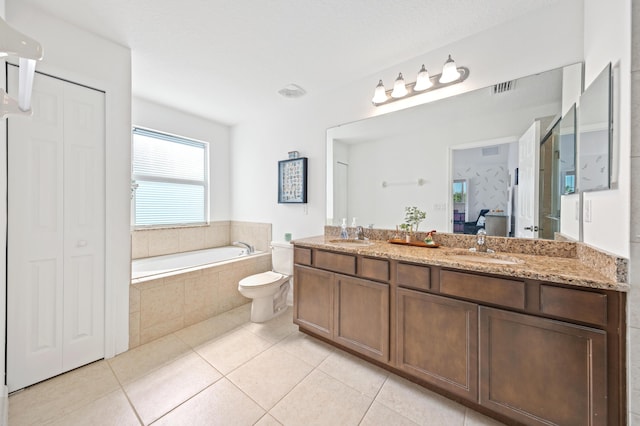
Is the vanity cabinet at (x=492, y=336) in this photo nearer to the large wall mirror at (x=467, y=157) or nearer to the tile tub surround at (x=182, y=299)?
the large wall mirror at (x=467, y=157)

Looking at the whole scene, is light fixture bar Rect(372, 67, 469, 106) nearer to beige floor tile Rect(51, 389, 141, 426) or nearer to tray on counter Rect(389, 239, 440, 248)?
tray on counter Rect(389, 239, 440, 248)

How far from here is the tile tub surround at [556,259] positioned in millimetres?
994

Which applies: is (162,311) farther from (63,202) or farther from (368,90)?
(368,90)

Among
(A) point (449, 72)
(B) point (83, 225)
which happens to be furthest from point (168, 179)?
(A) point (449, 72)

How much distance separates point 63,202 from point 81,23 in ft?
4.10

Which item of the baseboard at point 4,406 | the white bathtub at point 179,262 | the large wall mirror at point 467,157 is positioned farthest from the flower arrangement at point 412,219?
the baseboard at point 4,406

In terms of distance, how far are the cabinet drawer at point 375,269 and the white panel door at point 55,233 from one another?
1972 mm

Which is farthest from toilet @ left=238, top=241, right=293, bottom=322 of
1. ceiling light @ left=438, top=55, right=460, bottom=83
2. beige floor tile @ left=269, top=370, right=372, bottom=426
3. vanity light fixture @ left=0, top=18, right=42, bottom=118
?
ceiling light @ left=438, top=55, right=460, bottom=83

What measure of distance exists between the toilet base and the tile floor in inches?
16.5

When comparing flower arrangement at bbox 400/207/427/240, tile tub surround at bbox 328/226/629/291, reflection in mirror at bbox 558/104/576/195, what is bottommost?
tile tub surround at bbox 328/226/629/291

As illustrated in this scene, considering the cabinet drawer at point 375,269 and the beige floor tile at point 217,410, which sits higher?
the cabinet drawer at point 375,269

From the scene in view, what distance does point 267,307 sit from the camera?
2451 mm

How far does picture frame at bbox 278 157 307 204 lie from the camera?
278 centimetres

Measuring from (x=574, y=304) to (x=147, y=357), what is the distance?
2672 millimetres
